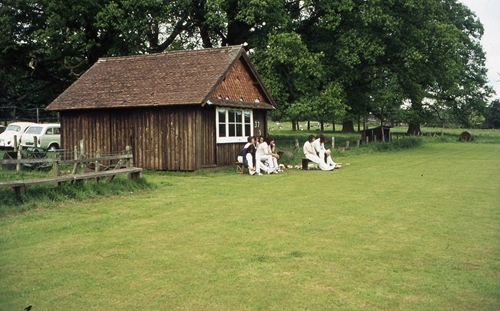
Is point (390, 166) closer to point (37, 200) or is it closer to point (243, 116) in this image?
point (243, 116)

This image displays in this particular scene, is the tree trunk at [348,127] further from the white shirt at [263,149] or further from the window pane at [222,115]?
the white shirt at [263,149]

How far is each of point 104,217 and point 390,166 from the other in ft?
51.5

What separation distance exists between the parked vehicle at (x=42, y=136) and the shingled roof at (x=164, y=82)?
6.46m

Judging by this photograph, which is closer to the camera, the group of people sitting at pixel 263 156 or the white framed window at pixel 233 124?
the group of people sitting at pixel 263 156

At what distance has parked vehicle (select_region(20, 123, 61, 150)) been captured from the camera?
97.2 feet

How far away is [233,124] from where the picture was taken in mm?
23547

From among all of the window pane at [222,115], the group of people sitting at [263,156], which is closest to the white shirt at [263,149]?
the group of people sitting at [263,156]

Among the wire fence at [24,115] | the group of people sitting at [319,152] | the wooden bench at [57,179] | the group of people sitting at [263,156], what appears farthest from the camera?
the wire fence at [24,115]

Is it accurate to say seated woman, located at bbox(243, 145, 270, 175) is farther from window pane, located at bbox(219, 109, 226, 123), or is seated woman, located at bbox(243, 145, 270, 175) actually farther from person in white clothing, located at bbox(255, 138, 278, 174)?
window pane, located at bbox(219, 109, 226, 123)

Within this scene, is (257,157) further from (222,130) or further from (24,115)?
(24,115)

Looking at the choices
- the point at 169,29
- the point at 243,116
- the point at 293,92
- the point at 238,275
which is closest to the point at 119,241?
the point at 238,275

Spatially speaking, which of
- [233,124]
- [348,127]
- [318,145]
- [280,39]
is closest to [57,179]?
[233,124]

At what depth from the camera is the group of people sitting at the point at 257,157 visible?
66.3 feet

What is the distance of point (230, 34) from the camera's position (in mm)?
34312
